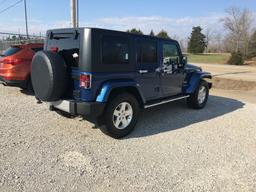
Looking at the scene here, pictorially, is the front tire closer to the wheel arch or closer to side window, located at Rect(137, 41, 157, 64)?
the wheel arch

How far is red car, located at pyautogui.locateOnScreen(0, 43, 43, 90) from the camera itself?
315 inches

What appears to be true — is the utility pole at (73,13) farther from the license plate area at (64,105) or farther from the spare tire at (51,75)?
the license plate area at (64,105)

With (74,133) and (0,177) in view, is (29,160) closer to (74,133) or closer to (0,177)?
(0,177)

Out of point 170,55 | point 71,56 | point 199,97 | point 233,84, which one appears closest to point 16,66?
point 71,56

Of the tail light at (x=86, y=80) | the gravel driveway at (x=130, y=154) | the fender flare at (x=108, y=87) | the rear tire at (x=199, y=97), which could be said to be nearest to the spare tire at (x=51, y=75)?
the tail light at (x=86, y=80)

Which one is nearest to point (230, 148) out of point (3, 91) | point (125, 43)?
point (125, 43)

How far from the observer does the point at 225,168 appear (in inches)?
155

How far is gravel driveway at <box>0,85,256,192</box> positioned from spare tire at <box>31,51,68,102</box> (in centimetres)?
85

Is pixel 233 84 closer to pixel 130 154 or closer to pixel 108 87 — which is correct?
pixel 108 87

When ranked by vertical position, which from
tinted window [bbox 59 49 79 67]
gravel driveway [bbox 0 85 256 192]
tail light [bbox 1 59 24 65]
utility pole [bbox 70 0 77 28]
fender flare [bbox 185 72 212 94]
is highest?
utility pole [bbox 70 0 77 28]

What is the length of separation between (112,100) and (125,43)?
1.13 metres

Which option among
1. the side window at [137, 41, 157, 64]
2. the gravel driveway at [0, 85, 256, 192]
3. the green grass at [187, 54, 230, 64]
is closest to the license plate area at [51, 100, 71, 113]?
the gravel driveway at [0, 85, 256, 192]

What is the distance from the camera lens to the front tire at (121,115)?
4.77 metres

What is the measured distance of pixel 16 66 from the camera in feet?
26.2
